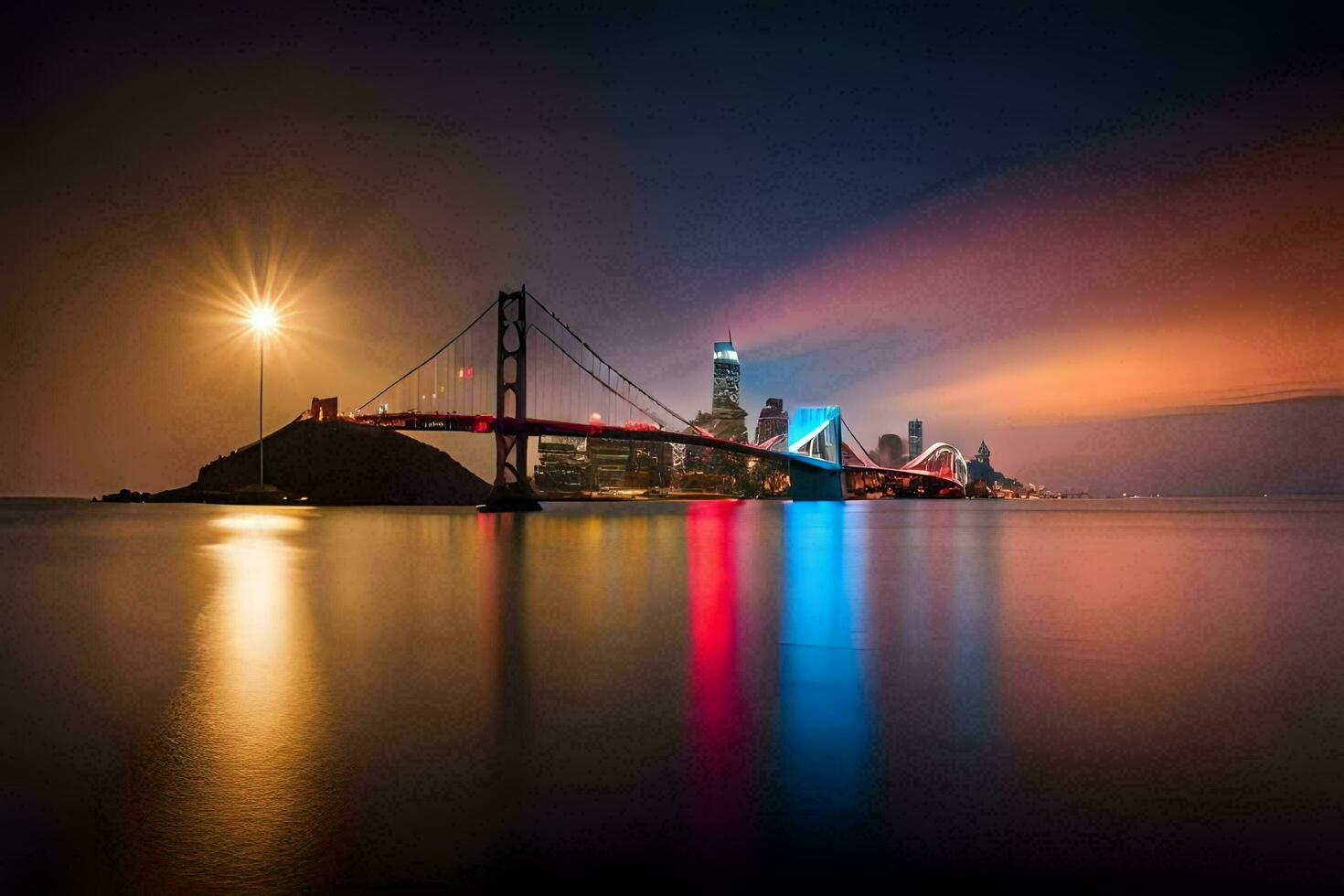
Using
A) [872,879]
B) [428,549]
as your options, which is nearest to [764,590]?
[872,879]

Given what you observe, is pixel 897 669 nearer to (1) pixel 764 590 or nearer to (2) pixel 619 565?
(1) pixel 764 590

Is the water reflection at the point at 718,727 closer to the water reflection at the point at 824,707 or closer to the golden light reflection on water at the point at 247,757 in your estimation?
the water reflection at the point at 824,707

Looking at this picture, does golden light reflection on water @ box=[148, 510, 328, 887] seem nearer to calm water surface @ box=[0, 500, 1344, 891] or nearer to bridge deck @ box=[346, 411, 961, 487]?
calm water surface @ box=[0, 500, 1344, 891]

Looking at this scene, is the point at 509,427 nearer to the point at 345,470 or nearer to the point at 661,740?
the point at 661,740

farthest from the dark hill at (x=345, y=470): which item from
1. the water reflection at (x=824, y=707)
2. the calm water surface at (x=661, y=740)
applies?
the water reflection at (x=824, y=707)

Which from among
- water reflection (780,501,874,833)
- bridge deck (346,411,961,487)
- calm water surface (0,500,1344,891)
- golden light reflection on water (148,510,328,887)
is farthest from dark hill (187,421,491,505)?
golden light reflection on water (148,510,328,887)
